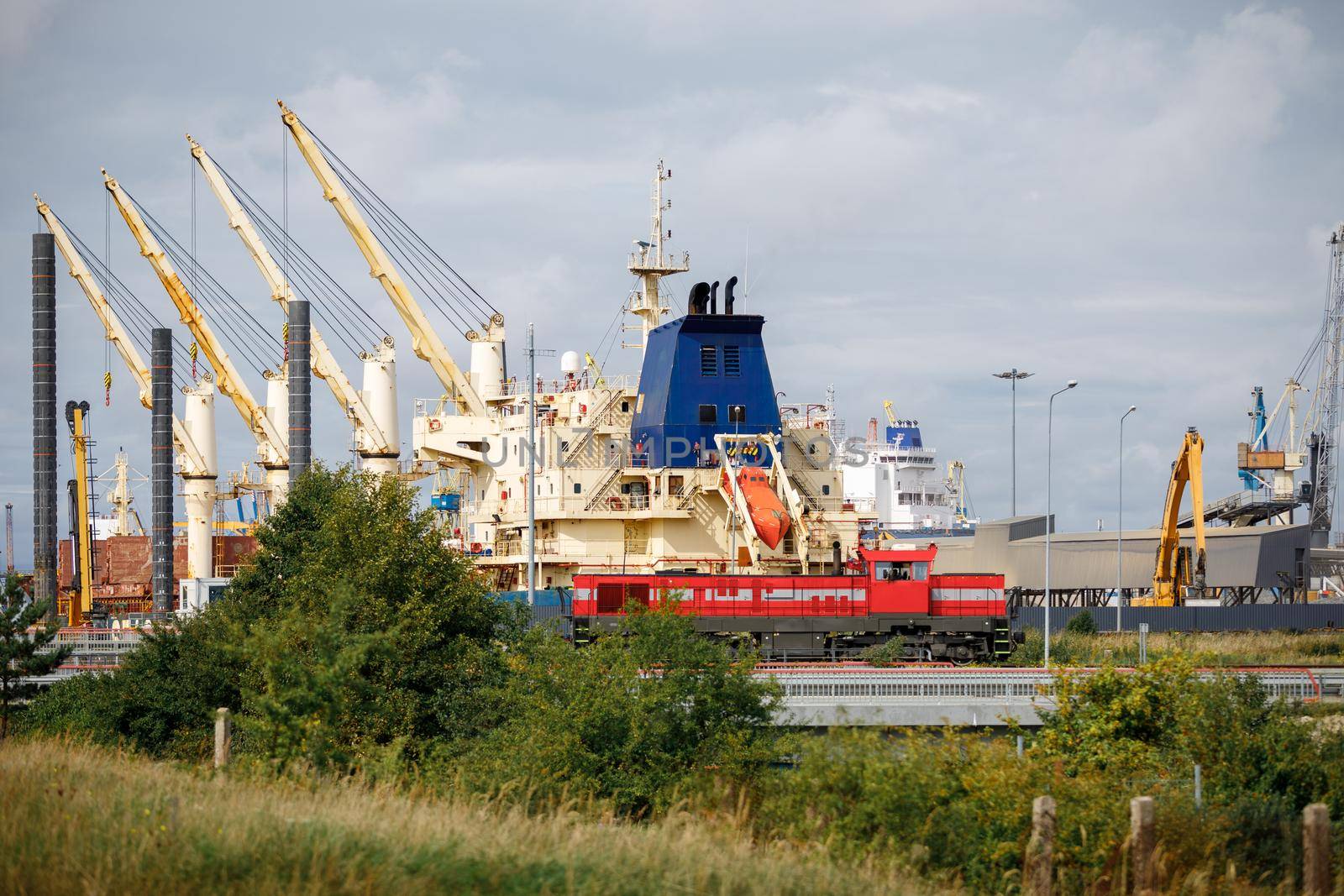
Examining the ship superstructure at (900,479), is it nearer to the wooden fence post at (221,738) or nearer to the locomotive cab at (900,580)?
the locomotive cab at (900,580)

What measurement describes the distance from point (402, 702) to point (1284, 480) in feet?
300

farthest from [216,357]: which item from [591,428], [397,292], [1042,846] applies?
[1042,846]

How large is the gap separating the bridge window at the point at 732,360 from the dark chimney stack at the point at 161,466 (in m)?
30.1

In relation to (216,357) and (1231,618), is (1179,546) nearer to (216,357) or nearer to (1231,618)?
(1231,618)

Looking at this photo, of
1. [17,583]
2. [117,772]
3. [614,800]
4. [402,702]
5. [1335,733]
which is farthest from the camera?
[17,583]

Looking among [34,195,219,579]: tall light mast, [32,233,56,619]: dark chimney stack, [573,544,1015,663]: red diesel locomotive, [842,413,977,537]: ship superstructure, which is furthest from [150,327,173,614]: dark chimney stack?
[842,413,977,537]: ship superstructure

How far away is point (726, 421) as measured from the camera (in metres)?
50.5

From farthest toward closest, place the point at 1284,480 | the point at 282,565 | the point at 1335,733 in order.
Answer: the point at 1284,480 → the point at 282,565 → the point at 1335,733

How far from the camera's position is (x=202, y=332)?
90812 mm

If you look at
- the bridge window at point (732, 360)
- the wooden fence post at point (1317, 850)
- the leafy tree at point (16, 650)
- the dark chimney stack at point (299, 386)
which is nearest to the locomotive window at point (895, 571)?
the bridge window at point (732, 360)

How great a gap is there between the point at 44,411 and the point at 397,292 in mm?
20153

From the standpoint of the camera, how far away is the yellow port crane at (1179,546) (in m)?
63.6

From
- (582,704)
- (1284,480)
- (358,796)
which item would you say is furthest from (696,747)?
(1284,480)

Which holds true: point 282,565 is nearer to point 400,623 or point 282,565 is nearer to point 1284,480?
point 400,623
